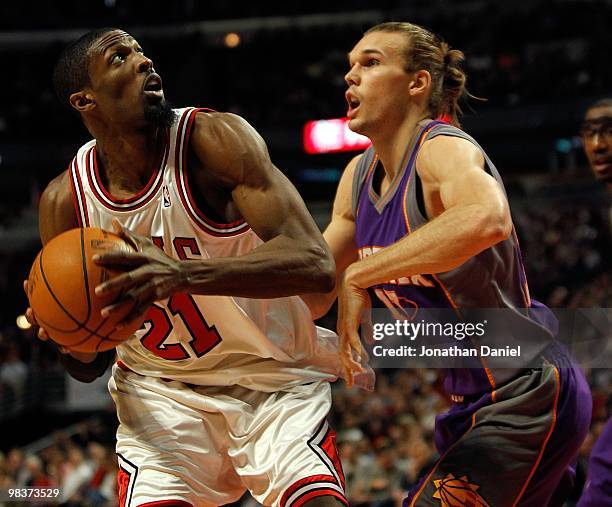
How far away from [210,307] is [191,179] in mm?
418

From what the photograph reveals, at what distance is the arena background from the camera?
477 inches

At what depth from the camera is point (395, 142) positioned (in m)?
3.03

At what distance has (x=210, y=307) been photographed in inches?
114

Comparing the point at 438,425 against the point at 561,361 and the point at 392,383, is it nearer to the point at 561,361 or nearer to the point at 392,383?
the point at 561,361

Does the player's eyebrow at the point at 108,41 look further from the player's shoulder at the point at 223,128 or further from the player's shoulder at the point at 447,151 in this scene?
the player's shoulder at the point at 447,151

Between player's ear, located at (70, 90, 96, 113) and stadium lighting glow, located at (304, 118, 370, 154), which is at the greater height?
player's ear, located at (70, 90, 96, 113)

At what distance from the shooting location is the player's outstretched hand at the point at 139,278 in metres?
2.29

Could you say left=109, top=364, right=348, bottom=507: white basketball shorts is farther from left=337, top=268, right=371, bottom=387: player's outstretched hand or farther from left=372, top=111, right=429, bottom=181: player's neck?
left=372, top=111, right=429, bottom=181: player's neck

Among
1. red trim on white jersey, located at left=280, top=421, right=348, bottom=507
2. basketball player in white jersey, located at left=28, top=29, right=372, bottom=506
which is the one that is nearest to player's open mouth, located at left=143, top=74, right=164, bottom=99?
basketball player in white jersey, located at left=28, top=29, right=372, bottom=506

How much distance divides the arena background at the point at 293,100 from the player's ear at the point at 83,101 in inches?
286

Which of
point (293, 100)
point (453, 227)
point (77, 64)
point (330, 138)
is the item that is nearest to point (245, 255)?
point (453, 227)

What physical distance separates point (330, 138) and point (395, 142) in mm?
13054

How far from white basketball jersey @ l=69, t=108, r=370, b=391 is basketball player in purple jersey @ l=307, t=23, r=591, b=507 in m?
0.23

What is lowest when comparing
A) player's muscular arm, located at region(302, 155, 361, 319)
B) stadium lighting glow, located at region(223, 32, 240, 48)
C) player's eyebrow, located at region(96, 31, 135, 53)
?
stadium lighting glow, located at region(223, 32, 240, 48)
